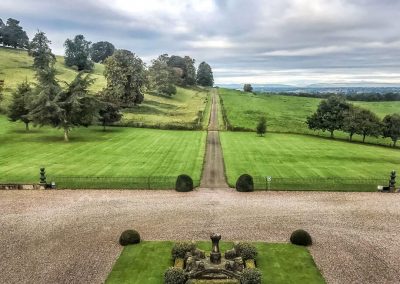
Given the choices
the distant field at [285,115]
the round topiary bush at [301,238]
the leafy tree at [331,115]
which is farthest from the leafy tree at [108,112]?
the round topiary bush at [301,238]

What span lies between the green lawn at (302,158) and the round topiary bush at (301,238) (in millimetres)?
16457

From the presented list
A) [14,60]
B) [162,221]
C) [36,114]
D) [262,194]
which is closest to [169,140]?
[36,114]

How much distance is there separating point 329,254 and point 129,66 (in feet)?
282

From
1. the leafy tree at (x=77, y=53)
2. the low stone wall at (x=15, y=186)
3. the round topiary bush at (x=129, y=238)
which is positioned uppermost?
the leafy tree at (x=77, y=53)

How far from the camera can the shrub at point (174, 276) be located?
74.4ft

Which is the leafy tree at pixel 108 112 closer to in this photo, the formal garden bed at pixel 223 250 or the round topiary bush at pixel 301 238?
the formal garden bed at pixel 223 250

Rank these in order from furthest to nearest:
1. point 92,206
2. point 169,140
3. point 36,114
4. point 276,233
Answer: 1. point 169,140
2. point 36,114
3. point 92,206
4. point 276,233

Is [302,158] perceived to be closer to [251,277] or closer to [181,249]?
[181,249]

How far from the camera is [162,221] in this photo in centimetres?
3347

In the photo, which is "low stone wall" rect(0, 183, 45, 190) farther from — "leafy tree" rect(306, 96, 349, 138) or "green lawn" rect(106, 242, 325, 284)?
"leafy tree" rect(306, 96, 349, 138)

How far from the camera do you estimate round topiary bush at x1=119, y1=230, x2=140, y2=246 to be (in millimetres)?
28734

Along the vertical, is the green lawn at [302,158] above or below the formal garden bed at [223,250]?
above

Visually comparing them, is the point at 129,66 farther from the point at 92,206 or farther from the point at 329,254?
the point at 329,254

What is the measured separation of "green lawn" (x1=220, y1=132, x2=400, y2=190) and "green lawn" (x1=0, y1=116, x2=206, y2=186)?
6141 millimetres
